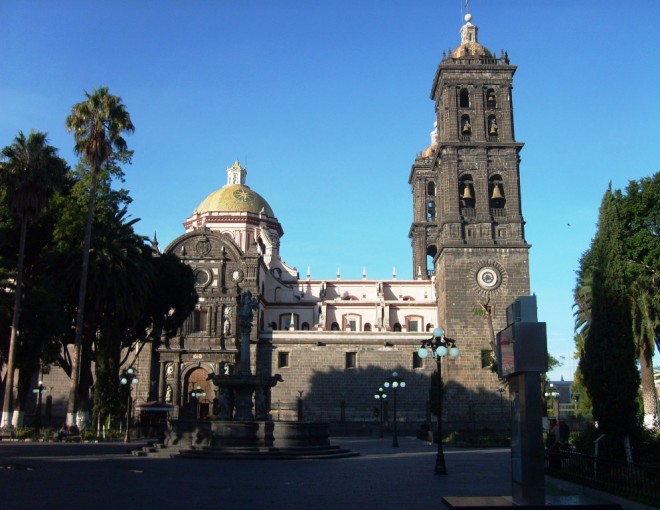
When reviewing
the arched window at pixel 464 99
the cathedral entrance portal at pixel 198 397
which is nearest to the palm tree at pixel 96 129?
the cathedral entrance portal at pixel 198 397

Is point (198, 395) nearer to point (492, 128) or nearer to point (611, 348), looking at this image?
point (492, 128)

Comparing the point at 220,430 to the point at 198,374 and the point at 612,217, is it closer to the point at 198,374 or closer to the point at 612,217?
the point at 612,217

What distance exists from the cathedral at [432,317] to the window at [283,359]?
108 millimetres

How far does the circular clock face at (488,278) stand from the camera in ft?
156

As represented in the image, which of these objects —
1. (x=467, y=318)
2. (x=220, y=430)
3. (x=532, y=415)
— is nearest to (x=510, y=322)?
(x=532, y=415)

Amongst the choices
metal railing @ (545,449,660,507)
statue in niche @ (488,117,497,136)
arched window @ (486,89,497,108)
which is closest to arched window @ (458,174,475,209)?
statue in niche @ (488,117,497,136)

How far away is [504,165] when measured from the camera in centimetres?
4934

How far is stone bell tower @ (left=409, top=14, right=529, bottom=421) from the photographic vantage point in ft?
153

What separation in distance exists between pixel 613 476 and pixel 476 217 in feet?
120

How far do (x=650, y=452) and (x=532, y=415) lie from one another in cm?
635

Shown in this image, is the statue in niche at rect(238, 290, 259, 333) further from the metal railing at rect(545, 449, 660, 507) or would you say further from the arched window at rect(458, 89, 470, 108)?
the arched window at rect(458, 89, 470, 108)

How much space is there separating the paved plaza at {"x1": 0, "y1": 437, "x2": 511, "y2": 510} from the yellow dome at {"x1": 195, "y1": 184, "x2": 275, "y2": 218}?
4131 cm

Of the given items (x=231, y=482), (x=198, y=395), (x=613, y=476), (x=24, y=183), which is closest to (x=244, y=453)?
(x=231, y=482)

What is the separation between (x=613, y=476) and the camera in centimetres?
1298
